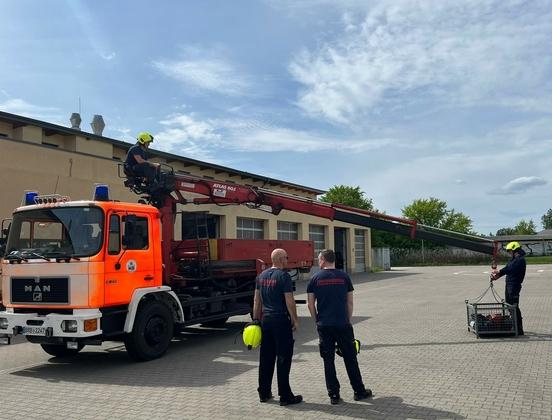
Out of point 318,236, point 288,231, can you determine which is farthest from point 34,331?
point 318,236

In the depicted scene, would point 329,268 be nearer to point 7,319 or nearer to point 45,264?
point 45,264

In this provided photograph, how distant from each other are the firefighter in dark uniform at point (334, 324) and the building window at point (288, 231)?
24593 millimetres

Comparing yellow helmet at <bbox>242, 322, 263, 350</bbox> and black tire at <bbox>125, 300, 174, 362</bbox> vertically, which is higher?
yellow helmet at <bbox>242, 322, 263, 350</bbox>

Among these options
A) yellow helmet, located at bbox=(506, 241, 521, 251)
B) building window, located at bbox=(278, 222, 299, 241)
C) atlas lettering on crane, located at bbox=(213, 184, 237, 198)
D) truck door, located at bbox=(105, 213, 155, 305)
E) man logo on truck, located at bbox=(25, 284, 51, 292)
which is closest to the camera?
man logo on truck, located at bbox=(25, 284, 51, 292)

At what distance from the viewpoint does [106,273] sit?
8.49 m

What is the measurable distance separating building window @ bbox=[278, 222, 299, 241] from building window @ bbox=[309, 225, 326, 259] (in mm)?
1557

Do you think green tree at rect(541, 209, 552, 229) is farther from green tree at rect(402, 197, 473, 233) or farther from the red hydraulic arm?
the red hydraulic arm

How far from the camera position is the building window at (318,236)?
113ft

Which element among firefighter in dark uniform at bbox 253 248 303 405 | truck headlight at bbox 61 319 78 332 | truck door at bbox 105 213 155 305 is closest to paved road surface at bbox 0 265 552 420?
firefighter in dark uniform at bbox 253 248 303 405

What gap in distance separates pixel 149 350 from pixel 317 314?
13.2ft

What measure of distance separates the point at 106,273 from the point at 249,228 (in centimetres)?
2022

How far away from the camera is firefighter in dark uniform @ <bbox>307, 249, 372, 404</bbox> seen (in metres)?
6.13

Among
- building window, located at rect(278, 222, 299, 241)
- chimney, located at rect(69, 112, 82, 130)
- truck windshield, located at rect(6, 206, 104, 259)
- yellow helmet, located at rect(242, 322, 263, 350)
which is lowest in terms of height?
yellow helmet, located at rect(242, 322, 263, 350)

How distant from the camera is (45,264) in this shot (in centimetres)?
855
